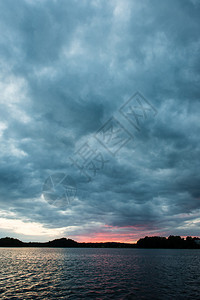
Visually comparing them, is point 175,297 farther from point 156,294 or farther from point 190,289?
point 190,289

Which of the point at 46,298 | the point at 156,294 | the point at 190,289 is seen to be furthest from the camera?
the point at 190,289

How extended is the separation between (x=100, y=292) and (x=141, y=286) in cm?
1099

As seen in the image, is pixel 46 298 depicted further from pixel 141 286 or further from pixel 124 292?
pixel 141 286

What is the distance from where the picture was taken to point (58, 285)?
40.7 meters

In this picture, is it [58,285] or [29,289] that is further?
[58,285]

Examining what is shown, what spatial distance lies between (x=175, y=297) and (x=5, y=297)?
27.7 m

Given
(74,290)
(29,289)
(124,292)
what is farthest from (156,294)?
(29,289)

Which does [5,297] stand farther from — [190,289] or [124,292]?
[190,289]

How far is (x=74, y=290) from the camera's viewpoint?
36.3m

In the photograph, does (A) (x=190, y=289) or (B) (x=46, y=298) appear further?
(A) (x=190, y=289)

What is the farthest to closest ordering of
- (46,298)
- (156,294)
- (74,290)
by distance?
(74,290)
(156,294)
(46,298)

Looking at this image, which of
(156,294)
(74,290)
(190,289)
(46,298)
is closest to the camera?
(46,298)

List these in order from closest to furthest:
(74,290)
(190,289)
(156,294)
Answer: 1. (156,294)
2. (74,290)
3. (190,289)

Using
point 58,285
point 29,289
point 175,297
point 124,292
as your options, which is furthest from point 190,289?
point 29,289
